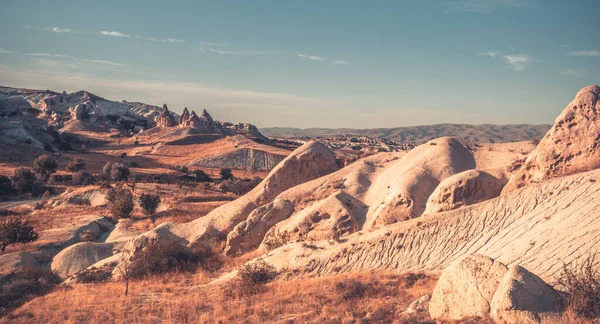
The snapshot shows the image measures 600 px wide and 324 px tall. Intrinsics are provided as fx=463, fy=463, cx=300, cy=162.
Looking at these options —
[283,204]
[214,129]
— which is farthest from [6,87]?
[283,204]

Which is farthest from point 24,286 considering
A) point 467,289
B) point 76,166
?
point 76,166

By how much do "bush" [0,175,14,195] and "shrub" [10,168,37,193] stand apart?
1.07 feet

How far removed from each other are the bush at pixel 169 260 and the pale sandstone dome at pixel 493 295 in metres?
9.01

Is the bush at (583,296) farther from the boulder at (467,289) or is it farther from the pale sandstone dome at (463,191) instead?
the pale sandstone dome at (463,191)

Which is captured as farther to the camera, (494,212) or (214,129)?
(214,129)

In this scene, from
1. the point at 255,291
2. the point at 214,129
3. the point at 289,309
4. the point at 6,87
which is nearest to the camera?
the point at 289,309

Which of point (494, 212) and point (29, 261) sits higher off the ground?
point (494, 212)

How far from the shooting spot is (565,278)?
859cm

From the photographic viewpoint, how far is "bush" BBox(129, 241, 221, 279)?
48.6ft

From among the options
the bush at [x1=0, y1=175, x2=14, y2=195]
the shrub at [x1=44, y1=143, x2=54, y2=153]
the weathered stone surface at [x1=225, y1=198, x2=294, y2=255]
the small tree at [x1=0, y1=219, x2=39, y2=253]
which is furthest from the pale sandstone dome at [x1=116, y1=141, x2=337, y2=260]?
the shrub at [x1=44, y1=143, x2=54, y2=153]

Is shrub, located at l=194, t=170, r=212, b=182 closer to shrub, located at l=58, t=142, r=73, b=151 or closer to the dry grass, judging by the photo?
shrub, located at l=58, t=142, r=73, b=151

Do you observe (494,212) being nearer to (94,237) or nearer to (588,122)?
(588,122)

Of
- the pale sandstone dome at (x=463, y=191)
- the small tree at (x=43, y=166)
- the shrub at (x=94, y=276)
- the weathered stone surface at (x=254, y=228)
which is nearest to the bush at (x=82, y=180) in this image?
the small tree at (x=43, y=166)

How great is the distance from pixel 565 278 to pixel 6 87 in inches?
7019
